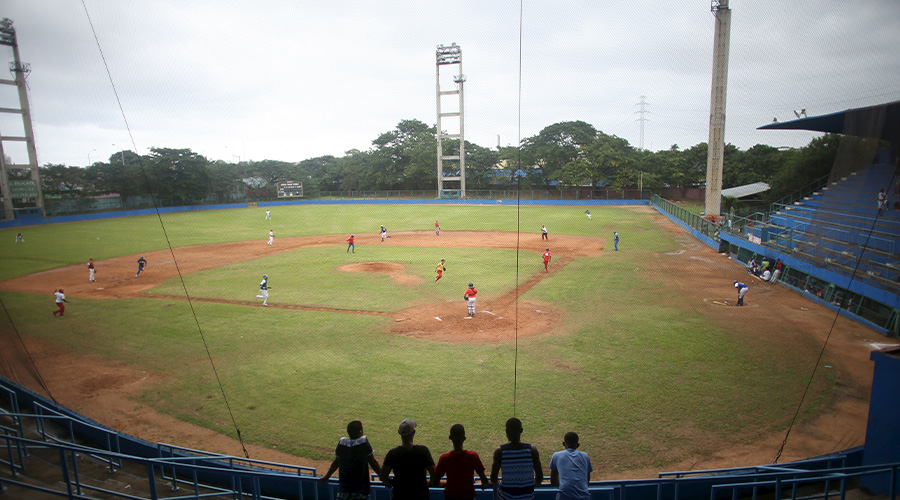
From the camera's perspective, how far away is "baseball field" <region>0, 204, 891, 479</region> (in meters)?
8.98

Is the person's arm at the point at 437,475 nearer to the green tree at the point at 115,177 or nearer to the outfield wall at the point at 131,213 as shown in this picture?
the outfield wall at the point at 131,213

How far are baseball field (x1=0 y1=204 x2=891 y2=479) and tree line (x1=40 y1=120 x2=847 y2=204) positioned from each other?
15.7 m

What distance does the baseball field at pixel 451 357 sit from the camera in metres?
8.98

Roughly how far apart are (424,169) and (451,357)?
60433mm

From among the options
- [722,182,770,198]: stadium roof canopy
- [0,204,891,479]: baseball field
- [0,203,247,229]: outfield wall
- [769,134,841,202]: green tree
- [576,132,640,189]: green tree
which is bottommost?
[0,204,891,479]: baseball field

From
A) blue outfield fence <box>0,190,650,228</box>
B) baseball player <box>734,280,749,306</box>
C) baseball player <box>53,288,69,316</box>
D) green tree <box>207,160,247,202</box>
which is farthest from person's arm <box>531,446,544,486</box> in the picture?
green tree <box>207,160,247,202</box>

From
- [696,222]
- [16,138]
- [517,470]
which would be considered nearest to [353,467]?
[517,470]

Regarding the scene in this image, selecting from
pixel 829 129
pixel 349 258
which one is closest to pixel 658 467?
pixel 829 129

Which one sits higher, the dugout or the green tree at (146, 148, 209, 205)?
the green tree at (146, 148, 209, 205)

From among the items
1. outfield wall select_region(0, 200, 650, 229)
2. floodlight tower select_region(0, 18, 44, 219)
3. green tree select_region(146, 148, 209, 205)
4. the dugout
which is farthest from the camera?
outfield wall select_region(0, 200, 650, 229)

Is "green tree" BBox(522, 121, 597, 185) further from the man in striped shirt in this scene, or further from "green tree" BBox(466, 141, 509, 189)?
the man in striped shirt

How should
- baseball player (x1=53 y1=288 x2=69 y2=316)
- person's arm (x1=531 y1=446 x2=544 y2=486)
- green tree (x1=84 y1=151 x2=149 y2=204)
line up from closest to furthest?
person's arm (x1=531 y1=446 x2=544 y2=486)
baseball player (x1=53 y1=288 x2=69 y2=316)
green tree (x1=84 y1=151 x2=149 y2=204)

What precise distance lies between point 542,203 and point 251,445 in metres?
59.3

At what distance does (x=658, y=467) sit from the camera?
783 centimetres
